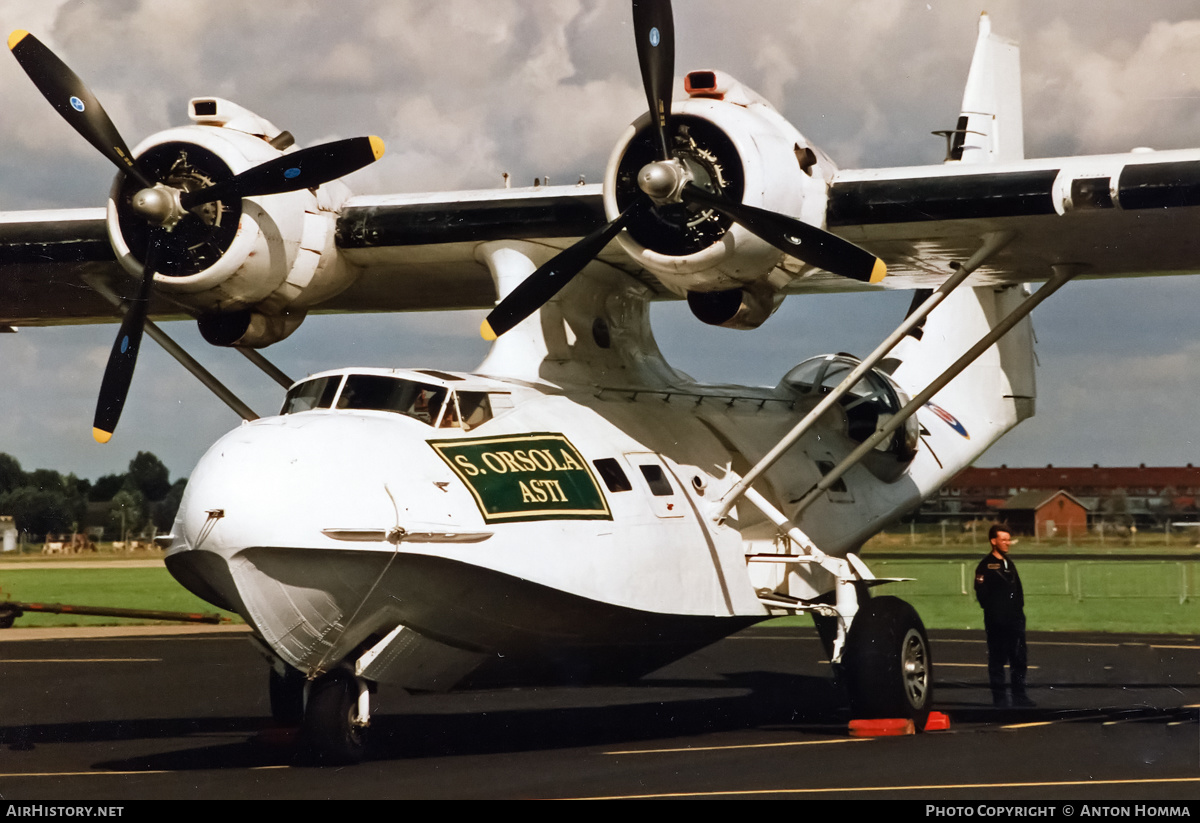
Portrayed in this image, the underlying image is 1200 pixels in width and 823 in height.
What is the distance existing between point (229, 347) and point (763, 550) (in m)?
4.78

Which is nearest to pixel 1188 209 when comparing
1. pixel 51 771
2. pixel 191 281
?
pixel 191 281

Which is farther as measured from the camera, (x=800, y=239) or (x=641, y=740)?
(x=641, y=740)

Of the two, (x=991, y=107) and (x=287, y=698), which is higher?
(x=991, y=107)

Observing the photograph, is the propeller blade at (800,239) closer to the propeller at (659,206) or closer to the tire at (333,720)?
the propeller at (659,206)

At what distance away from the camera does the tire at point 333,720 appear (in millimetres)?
10305

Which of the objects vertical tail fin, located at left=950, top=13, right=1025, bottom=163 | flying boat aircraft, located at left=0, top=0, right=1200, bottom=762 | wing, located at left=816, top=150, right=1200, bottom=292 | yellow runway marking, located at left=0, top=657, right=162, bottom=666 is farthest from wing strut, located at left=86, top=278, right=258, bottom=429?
yellow runway marking, located at left=0, top=657, right=162, bottom=666

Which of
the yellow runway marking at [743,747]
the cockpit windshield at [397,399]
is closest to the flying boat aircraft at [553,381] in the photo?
the cockpit windshield at [397,399]

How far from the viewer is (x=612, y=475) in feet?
37.6

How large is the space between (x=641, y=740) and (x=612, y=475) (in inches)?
80.3

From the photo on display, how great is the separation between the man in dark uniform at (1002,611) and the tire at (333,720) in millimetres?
6302

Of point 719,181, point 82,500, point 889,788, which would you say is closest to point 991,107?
point 719,181

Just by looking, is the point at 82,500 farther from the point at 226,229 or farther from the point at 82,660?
the point at 226,229

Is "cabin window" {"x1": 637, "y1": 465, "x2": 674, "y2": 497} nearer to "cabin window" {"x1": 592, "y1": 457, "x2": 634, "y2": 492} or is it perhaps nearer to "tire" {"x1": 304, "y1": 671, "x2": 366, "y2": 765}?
"cabin window" {"x1": 592, "y1": 457, "x2": 634, "y2": 492}

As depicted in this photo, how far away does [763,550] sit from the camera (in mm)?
12891
